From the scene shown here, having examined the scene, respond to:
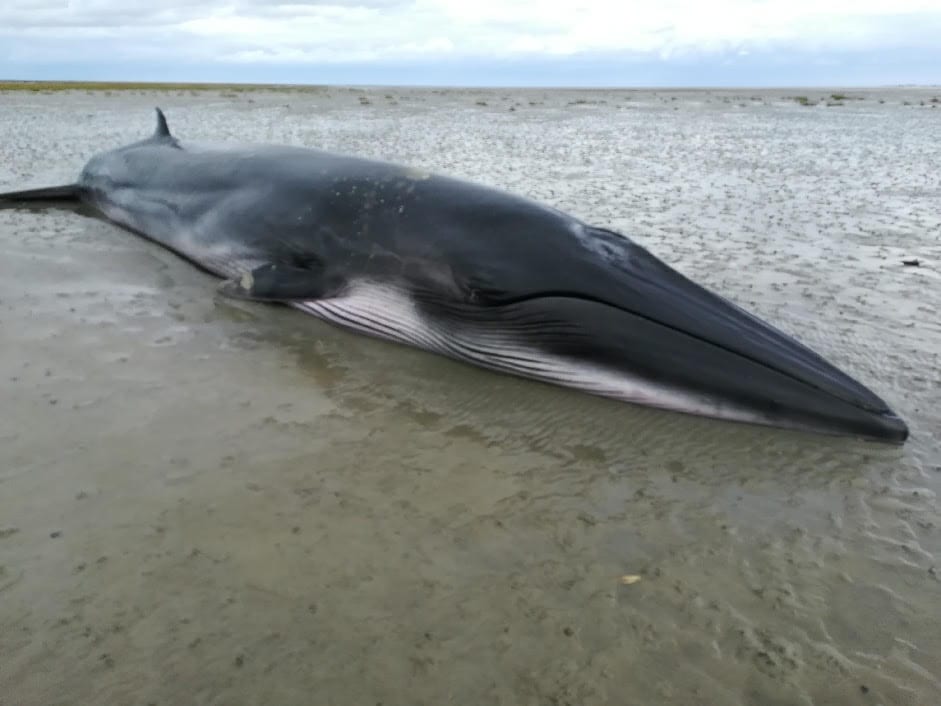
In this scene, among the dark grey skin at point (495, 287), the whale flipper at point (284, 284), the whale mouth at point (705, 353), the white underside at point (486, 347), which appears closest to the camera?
the whale mouth at point (705, 353)

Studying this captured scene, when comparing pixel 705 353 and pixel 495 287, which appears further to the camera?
pixel 495 287

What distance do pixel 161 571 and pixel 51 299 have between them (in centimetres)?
421

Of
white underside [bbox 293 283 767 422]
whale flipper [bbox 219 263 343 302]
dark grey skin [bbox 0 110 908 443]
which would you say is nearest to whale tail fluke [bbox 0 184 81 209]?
dark grey skin [bbox 0 110 908 443]

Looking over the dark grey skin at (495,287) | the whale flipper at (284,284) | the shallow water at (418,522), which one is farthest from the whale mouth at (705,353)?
the whale flipper at (284,284)

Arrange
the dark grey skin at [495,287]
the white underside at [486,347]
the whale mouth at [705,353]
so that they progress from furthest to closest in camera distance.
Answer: the white underside at [486,347]
the dark grey skin at [495,287]
the whale mouth at [705,353]

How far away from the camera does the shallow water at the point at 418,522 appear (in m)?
2.83

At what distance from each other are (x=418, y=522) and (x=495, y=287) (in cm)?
229

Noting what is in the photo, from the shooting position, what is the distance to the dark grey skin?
4707 millimetres

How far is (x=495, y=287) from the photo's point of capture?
559 cm

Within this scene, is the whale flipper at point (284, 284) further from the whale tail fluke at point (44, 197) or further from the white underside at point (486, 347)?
the whale tail fluke at point (44, 197)

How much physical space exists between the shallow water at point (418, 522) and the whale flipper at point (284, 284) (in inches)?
6.7

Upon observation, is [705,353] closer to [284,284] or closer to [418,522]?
[418,522]

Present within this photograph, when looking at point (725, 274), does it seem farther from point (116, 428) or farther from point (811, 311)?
point (116, 428)

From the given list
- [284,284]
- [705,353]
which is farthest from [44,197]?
[705,353]
